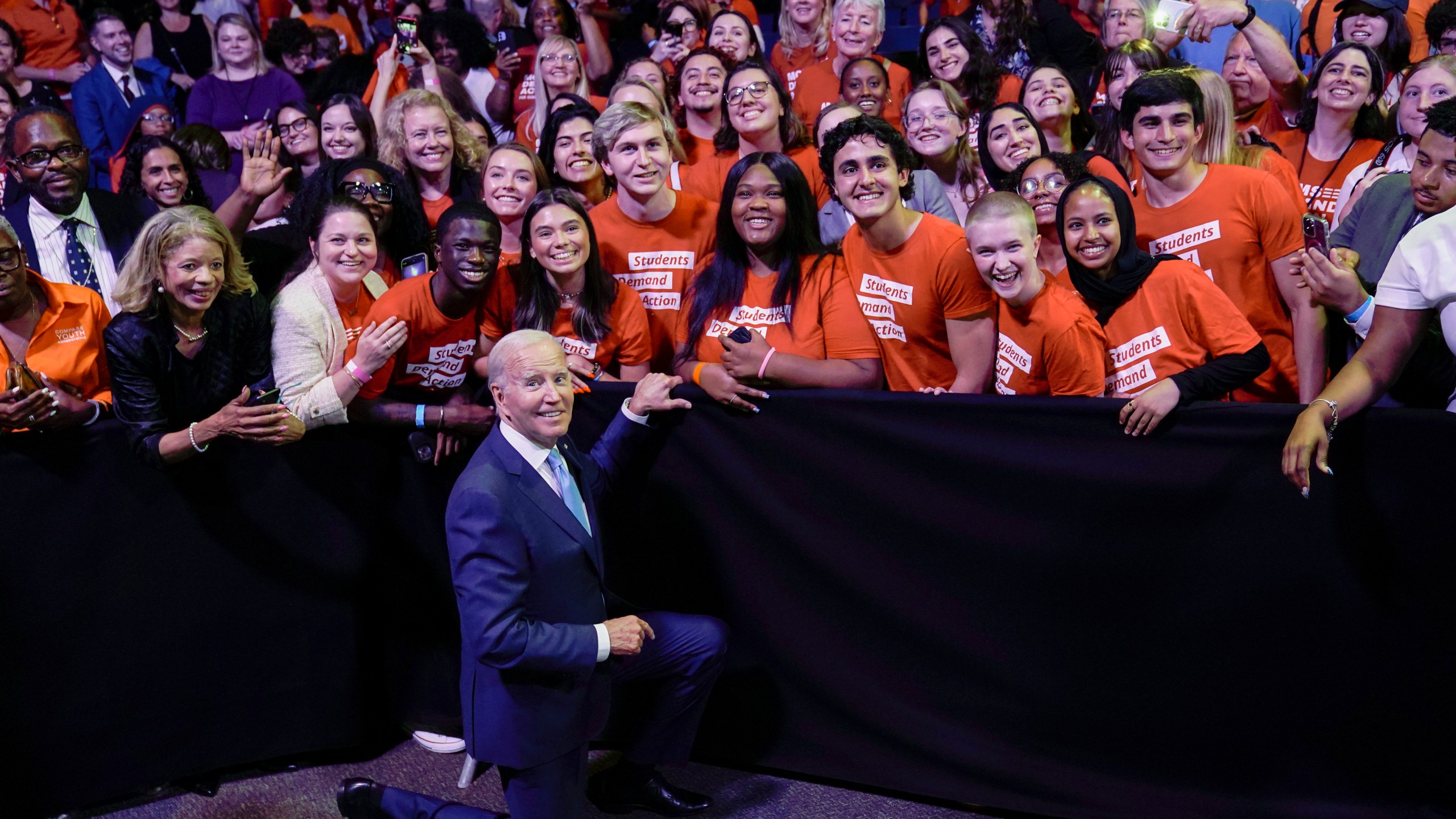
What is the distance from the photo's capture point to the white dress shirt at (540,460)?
3.00 m

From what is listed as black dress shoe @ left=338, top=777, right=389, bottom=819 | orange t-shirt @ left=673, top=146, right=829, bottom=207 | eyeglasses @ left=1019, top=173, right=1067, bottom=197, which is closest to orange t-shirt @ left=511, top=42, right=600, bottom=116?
orange t-shirt @ left=673, top=146, right=829, bottom=207

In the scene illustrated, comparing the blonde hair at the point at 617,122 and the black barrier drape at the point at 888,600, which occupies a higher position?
the blonde hair at the point at 617,122

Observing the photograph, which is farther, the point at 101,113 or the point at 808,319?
the point at 101,113

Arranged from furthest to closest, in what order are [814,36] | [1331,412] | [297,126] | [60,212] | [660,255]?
[814,36]
[297,126]
[60,212]
[660,255]
[1331,412]

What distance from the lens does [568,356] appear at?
379cm

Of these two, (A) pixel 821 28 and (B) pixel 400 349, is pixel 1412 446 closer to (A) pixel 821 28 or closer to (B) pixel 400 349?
(B) pixel 400 349

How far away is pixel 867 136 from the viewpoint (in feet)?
12.6

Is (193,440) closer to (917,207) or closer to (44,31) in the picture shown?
(917,207)

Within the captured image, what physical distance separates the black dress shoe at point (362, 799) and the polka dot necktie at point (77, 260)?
2.53 meters

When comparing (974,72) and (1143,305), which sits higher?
(974,72)

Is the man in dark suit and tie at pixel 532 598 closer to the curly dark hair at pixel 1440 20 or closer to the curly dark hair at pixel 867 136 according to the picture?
the curly dark hair at pixel 867 136

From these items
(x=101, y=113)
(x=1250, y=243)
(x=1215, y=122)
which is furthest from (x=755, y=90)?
(x=101, y=113)

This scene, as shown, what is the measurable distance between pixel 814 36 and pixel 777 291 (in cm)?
335

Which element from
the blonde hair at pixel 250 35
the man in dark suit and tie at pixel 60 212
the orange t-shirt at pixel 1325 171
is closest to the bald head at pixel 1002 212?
the orange t-shirt at pixel 1325 171
